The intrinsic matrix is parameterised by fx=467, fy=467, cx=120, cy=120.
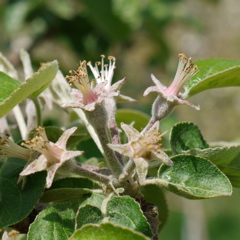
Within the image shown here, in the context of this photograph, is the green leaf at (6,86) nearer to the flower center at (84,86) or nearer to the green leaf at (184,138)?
the flower center at (84,86)

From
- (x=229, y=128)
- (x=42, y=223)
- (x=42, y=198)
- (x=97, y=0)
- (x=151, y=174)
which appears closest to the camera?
(x=42, y=223)

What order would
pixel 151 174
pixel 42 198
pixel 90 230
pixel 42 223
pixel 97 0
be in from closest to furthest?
pixel 90 230
pixel 42 223
pixel 42 198
pixel 151 174
pixel 97 0

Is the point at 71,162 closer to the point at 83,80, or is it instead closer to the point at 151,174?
the point at 83,80

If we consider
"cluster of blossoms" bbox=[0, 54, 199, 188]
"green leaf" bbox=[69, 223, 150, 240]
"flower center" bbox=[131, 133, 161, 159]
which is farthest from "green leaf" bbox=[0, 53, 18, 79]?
"green leaf" bbox=[69, 223, 150, 240]

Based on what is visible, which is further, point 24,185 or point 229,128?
point 229,128

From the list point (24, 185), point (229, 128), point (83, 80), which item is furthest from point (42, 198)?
point (229, 128)

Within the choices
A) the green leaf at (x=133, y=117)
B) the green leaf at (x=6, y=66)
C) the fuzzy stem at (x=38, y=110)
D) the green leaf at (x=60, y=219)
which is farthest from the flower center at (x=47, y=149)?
the green leaf at (x=133, y=117)

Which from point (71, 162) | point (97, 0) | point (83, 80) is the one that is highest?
point (97, 0)
